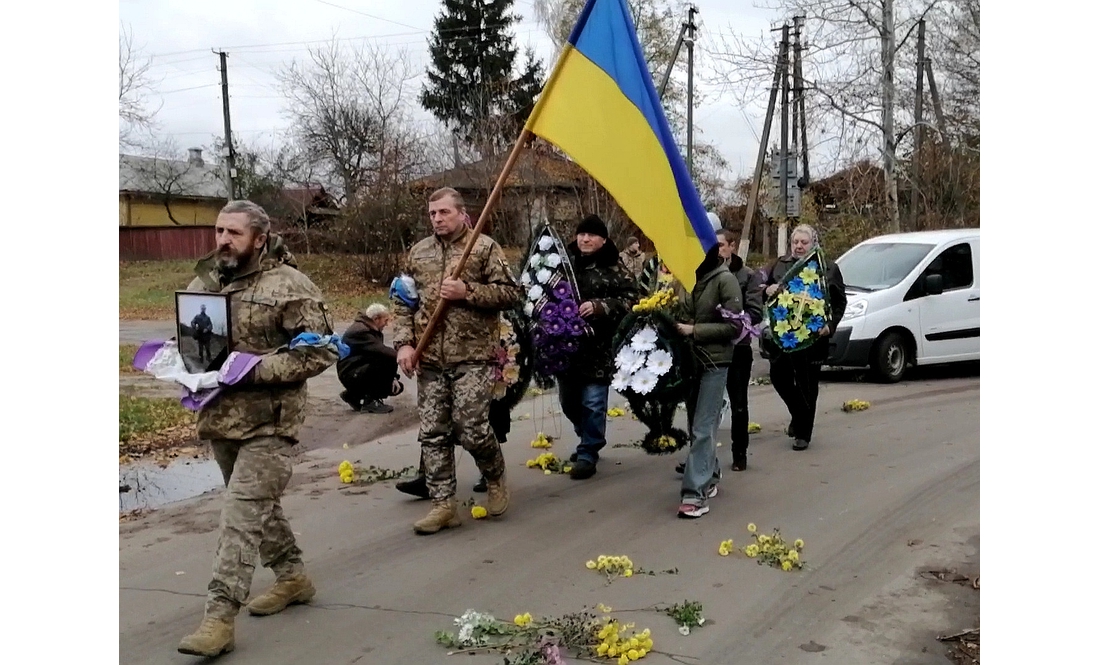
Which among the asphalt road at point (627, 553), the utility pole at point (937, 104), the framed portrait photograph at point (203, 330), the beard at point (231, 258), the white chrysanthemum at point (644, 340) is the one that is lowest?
the asphalt road at point (627, 553)

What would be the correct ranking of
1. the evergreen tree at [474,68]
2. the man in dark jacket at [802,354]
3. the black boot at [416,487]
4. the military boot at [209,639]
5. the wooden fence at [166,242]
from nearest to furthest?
the military boot at [209,639], the black boot at [416,487], the man in dark jacket at [802,354], the evergreen tree at [474,68], the wooden fence at [166,242]

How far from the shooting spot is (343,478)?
7.11 metres

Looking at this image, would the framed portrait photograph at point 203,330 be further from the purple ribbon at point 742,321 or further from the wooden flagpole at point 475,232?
the purple ribbon at point 742,321

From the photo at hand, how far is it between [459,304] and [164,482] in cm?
334

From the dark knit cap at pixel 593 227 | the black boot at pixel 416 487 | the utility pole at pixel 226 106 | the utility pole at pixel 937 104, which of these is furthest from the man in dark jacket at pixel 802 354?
the utility pole at pixel 226 106

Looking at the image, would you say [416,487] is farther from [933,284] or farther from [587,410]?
[933,284]

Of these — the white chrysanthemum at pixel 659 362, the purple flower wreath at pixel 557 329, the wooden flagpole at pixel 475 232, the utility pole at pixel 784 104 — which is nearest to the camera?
the wooden flagpole at pixel 475 232

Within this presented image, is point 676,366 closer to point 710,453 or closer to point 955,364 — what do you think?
point 710,453

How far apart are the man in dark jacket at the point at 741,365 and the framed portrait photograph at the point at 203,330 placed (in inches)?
160

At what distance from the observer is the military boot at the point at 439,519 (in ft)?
18.6

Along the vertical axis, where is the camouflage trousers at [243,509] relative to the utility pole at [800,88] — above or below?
below

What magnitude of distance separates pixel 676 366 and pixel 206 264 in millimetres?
3109

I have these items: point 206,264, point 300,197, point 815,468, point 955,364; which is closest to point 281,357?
point 206,264

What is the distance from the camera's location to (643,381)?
246 inches
